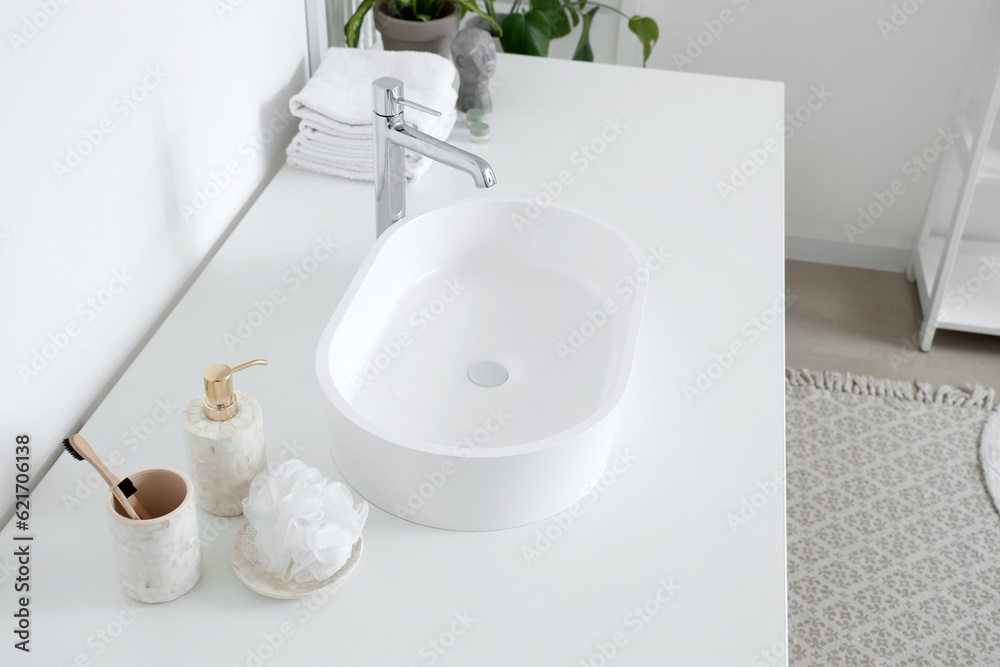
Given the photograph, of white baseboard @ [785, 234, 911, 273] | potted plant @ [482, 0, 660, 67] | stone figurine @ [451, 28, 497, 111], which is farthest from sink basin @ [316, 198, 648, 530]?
white baseboard @ [785, 234, 911, 273]

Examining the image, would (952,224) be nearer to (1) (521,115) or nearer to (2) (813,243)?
(2) (813,243)

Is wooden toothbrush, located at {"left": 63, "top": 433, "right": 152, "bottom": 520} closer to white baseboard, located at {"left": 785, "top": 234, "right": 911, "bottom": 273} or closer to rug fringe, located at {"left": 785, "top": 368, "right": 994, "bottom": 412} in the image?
rug fringe, located at {"left": 785, "top": 368, "right": 994, "bottom": 412}

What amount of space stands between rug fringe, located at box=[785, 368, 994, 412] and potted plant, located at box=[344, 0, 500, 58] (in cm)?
128

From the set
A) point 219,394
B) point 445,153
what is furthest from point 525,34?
point 219,394

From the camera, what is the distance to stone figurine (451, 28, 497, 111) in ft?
5.56

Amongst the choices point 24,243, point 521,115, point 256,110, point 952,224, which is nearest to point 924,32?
point 952,224

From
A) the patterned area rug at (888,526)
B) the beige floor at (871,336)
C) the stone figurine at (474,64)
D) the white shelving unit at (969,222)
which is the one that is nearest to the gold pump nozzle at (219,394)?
the stone figurine at (474,64)

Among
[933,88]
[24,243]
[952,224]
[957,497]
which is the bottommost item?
[957,497]

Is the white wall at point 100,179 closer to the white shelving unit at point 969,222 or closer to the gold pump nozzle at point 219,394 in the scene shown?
the gold pump nozzle at point 219,394

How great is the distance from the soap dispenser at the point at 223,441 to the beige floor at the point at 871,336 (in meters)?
1.90

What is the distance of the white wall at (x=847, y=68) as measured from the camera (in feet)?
8.20

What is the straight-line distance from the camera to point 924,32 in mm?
2488

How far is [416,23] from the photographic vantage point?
68.7 inches

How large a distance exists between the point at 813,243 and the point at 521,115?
149 centimetres
